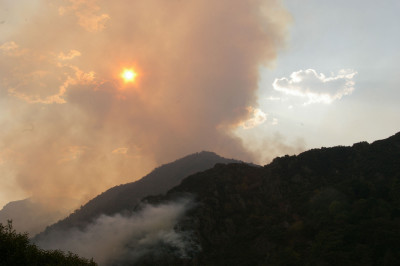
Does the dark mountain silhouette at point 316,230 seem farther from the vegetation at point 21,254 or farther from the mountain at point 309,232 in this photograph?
the vegetation at point 21,254

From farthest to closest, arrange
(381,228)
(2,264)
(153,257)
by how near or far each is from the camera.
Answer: (153,257) → (381,228) → (2,264)

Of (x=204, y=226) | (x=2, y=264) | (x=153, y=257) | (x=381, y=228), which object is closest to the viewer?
(x=2, y=264)

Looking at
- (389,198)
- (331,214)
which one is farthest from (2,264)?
(389,198)

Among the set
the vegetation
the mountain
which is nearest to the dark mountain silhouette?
the mountain

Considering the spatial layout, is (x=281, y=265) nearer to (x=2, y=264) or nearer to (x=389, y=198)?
(x=389, y=198)

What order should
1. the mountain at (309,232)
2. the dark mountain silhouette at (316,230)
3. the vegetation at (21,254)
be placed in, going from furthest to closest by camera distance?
the mountain at (309,232), the dark mountain silhouette at (316,230), the vegetation at (21,254)

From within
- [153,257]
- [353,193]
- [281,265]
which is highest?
[353,193]

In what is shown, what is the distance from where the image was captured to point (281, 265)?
138625 mm

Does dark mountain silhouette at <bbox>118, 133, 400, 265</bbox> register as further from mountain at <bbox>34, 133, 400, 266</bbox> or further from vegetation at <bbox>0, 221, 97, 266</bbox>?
vegetation at <bbox>0, 221, 97, 266</bbox>

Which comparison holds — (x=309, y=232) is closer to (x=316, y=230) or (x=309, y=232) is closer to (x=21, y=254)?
(x=316, y=230)

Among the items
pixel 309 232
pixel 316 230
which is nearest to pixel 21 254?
pixel 309 232

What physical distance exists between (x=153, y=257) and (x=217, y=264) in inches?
1592

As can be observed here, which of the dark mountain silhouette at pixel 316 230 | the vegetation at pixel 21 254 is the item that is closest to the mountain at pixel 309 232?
the dark mountain silhouette at pixel 316 230

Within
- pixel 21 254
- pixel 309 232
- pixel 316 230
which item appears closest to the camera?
pixel 21 254
